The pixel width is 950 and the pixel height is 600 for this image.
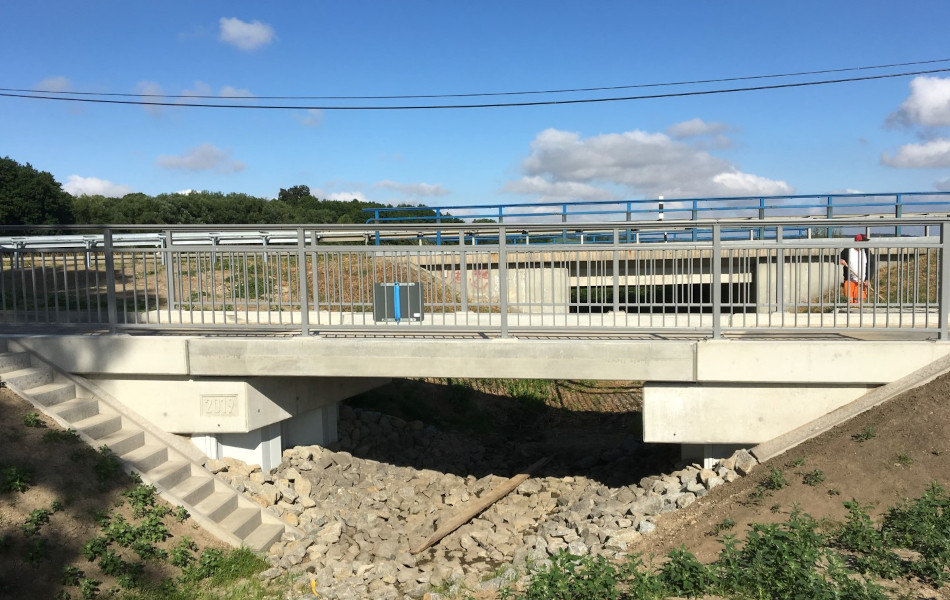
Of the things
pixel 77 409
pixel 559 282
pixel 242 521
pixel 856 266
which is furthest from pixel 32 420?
pixel 856 266

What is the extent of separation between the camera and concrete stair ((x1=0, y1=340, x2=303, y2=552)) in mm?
8562

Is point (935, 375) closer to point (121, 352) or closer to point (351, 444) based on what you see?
point (351, 444)

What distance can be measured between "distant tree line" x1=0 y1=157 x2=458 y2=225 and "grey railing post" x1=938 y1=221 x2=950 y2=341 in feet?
98.6

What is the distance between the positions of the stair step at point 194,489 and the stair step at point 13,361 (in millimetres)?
2665

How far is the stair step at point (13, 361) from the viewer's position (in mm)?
9133

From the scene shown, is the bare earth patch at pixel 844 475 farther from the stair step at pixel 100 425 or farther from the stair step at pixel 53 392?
the stair step at pixel 53 392

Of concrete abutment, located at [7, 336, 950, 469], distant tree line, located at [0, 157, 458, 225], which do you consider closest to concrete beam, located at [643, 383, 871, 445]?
concrete abutment, located at [7, 336, 950, 469]

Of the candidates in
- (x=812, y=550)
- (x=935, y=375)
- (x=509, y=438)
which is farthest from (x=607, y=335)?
(x=509, y=438)

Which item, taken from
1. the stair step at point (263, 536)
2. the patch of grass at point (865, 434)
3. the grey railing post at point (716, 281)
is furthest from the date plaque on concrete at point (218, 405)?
the patch of grass at point (865, 434)

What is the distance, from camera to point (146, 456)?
29.3ft

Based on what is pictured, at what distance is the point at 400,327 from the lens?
9352 millimetres

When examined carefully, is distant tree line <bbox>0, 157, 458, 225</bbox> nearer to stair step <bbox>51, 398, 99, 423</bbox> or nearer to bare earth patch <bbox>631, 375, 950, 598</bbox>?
stair step <bbox>51, 398, 99, 423</bbox>

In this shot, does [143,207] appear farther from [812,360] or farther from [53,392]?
[812,360]

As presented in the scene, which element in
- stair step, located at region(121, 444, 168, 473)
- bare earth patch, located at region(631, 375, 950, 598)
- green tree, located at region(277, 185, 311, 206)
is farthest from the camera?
green tree, located at region(277, 185, 311, 206)
